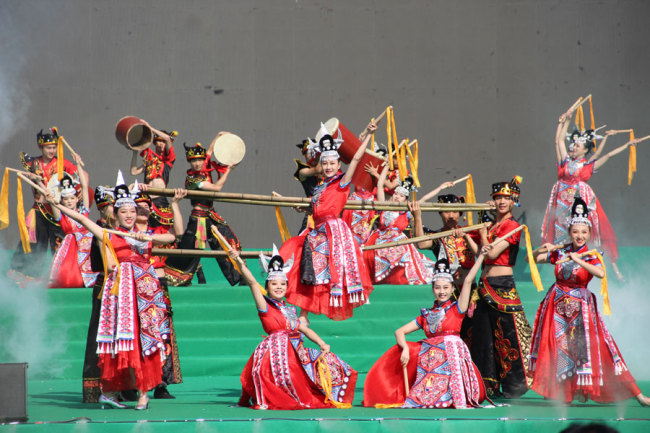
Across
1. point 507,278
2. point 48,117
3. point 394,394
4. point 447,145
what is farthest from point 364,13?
point 394,394

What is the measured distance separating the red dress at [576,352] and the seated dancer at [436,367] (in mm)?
417

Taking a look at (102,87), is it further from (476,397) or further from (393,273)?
(476,397)

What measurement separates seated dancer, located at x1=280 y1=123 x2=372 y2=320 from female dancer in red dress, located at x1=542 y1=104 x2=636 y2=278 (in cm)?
371

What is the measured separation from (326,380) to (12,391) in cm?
175

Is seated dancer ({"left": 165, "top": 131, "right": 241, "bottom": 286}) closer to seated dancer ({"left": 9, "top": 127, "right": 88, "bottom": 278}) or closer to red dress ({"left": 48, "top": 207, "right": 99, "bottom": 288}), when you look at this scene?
red dress ({"left": 48, "top": 207, "right": 99, "bottom": 288})

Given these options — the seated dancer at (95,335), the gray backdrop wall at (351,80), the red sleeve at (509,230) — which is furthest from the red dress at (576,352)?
the gray backdrop wall at (351,80)

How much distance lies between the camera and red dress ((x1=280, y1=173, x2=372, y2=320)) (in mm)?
5621

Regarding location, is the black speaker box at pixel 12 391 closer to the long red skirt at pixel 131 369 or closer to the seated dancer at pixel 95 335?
the long red skirt at pixel 131 369

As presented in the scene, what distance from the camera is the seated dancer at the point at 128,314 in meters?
5.05

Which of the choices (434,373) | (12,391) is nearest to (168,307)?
(12,391)

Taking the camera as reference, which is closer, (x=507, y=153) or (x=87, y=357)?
(x=87, y=357)

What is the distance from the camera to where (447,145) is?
10.6 m

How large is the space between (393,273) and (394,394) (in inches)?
116

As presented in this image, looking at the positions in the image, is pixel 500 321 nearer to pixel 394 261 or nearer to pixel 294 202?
pixel 294 202
